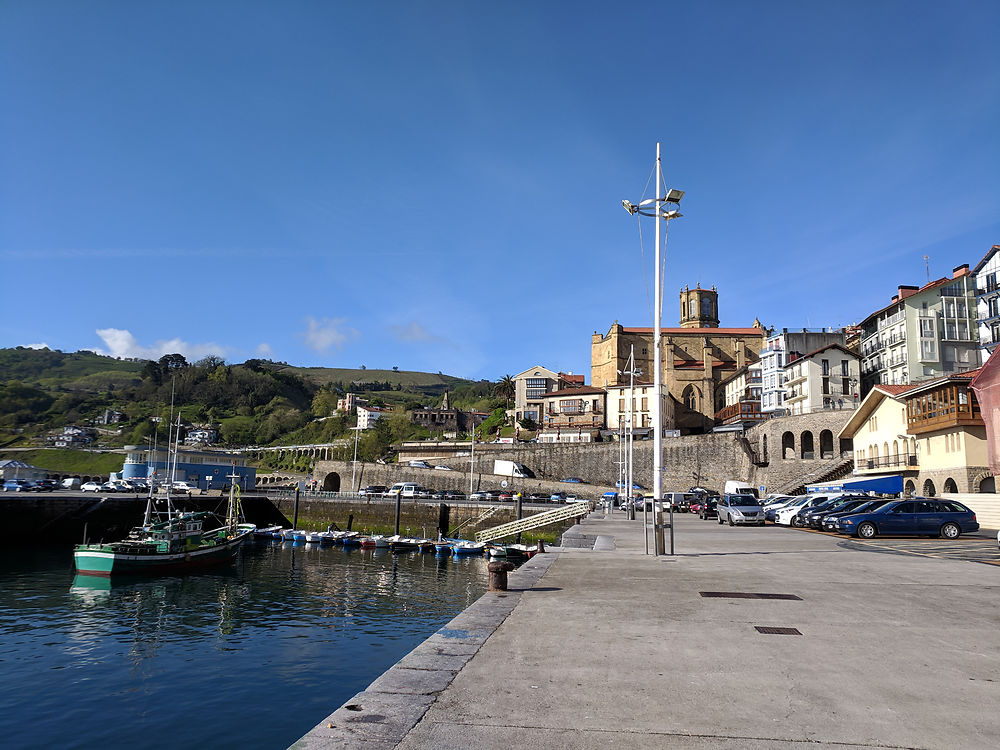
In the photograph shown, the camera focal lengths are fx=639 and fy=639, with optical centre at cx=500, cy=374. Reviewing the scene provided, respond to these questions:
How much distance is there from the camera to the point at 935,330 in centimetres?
6719

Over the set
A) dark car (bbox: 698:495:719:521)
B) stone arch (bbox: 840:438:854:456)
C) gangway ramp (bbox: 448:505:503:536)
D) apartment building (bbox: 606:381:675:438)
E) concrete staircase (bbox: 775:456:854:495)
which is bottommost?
gangway ramp (bbox: 448:505:503:536)

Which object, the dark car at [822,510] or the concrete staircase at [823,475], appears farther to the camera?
the concrete staircase at [823,475]

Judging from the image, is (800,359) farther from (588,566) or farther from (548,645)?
(548,645)

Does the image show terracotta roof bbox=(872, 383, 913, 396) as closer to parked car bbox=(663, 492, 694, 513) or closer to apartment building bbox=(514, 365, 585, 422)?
parked car bbox=(663, 492, 694, 513)

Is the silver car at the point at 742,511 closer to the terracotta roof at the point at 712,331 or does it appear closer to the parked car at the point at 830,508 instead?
the parked car at the point at 830,508

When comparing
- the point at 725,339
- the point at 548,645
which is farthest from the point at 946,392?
the point at 725,339

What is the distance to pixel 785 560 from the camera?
58.6 feet

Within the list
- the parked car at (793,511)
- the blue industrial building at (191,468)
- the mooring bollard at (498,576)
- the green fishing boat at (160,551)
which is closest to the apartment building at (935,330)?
the parked car at (793,511)

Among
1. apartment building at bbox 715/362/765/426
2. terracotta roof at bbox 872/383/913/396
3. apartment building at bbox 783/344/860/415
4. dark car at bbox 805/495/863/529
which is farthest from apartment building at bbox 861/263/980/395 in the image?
dark car at bbox 805/495/863/529

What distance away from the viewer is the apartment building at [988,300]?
6375 cm

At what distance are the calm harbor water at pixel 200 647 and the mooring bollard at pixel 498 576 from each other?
5211mm

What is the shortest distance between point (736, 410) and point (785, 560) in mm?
79396

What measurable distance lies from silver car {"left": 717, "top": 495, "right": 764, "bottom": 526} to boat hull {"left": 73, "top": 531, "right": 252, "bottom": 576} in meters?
31.7

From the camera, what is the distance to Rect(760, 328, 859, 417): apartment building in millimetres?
82562
